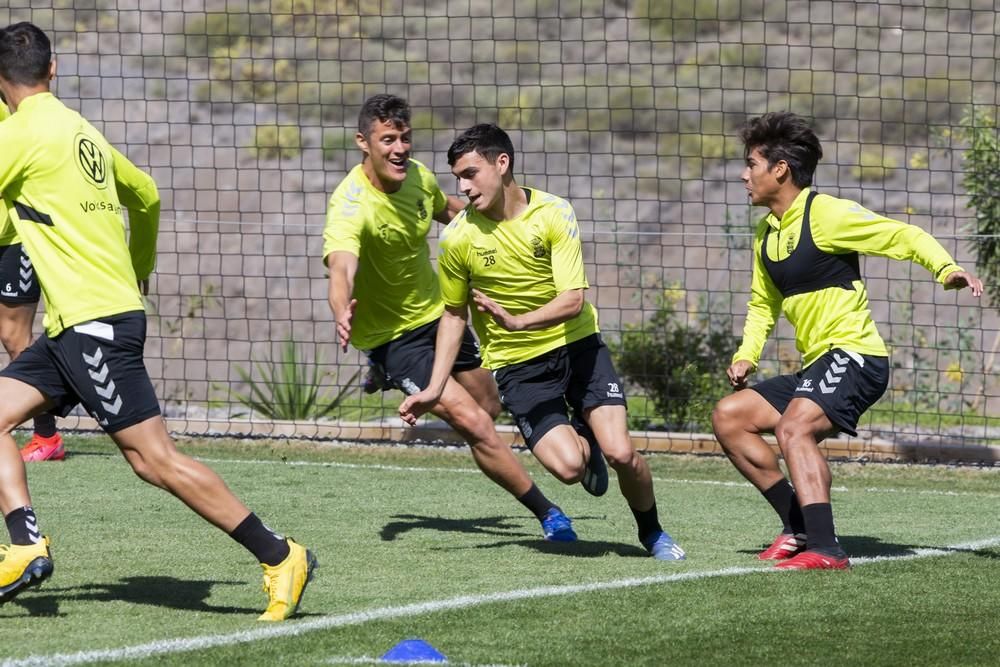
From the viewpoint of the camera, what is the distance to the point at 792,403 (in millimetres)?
7199

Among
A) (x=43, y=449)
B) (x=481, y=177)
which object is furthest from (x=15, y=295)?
(x=481, y=177)

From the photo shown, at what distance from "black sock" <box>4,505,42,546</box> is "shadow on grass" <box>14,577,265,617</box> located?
28 centimetres

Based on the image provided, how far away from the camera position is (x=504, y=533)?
828 cm

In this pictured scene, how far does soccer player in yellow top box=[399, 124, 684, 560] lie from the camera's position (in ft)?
24.1

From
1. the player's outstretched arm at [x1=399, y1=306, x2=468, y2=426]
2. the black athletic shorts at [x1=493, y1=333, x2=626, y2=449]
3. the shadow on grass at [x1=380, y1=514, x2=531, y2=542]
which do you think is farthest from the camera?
the shadow on grass at [x1=380, y1=514, x2=531, y2=542]

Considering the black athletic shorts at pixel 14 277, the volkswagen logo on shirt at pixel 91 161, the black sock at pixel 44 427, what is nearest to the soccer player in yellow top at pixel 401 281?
the volkswagen logo on shirt at pixel 91 161

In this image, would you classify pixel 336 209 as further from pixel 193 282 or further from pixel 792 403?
pixel 193 282

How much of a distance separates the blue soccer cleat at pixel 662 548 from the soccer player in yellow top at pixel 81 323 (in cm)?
215

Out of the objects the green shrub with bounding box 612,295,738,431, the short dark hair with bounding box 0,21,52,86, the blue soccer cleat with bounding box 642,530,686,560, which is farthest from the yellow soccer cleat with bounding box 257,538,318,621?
the green shrub with bounding box 612,295,738,431

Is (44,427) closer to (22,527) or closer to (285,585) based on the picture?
(22,527)

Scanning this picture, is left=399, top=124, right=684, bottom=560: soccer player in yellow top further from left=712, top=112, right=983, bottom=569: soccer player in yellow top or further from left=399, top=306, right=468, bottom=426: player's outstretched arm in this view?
left=712, top=112, right=983, bottom=569: soccer player in yellow top

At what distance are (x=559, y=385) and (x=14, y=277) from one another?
4.15 m

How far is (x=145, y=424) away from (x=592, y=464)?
A: 2.83 metres

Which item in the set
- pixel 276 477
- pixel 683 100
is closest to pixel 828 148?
pixel 683 100
